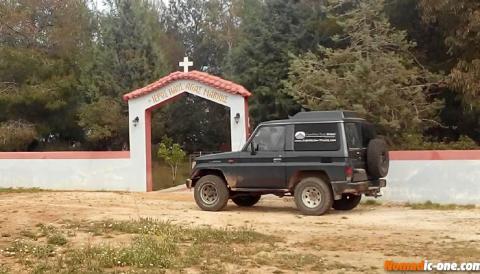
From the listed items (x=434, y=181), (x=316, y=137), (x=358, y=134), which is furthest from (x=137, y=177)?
(x=434, y=181)

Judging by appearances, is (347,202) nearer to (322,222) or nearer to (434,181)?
(322,222)

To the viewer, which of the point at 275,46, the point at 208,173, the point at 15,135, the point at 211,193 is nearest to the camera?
the point at 211,193

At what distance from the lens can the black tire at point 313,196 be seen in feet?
39.4

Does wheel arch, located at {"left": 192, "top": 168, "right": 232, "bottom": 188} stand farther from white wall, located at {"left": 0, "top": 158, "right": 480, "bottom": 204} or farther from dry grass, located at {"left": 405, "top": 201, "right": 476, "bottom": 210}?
dry grass, located at {"left": 405, "top": 201, "right": 476, "bottom": 210}

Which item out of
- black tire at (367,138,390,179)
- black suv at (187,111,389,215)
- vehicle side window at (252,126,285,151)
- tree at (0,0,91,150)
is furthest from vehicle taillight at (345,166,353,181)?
tree at (0,0,91,150)

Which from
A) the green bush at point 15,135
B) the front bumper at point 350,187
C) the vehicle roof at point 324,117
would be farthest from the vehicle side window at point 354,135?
the green bush at point 15,135

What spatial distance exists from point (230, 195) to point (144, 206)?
7.37 feet

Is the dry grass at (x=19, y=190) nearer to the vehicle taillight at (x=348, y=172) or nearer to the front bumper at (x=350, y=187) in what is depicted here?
the front bumper at (x=350, y=187)

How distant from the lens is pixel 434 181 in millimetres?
14258

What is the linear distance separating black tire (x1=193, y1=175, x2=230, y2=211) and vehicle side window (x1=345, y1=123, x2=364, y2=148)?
2.97m

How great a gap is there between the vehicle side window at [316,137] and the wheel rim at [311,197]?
0.85 m

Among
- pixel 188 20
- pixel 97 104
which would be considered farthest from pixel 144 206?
pixel 188 20

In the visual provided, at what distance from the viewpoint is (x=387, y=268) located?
702cm

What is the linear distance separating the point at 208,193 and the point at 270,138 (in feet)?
6.44
